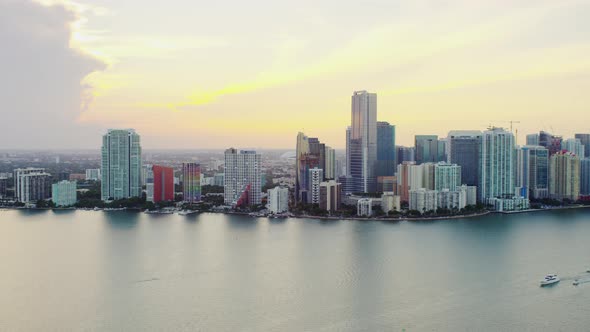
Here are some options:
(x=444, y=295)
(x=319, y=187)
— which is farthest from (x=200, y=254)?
(x=319, y=187)

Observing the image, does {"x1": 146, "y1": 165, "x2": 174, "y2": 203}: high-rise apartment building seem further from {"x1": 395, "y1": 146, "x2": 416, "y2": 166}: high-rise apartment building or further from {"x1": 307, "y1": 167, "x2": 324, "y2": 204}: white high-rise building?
{"x1": 395, "y1": 146, "x2": 416, "y2": 166}: high-rise apartment building

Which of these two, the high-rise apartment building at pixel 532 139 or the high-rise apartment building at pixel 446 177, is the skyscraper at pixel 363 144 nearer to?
the high-rise apartment building at pixel 446 177

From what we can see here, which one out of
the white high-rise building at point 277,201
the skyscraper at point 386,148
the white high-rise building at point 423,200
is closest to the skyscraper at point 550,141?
the skyscraper at point 386,148

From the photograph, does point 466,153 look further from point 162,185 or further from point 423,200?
point 162,185

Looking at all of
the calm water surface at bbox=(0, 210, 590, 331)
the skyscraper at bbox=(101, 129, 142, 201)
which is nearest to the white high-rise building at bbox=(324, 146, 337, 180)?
the skyscraper at bbox=(101, 129, 142, 201)

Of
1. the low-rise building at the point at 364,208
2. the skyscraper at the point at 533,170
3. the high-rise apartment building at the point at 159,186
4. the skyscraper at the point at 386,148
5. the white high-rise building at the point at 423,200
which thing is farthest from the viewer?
the skyscraper at the point at 386,148

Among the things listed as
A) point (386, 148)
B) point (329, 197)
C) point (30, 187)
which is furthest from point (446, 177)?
point (30, 187)
